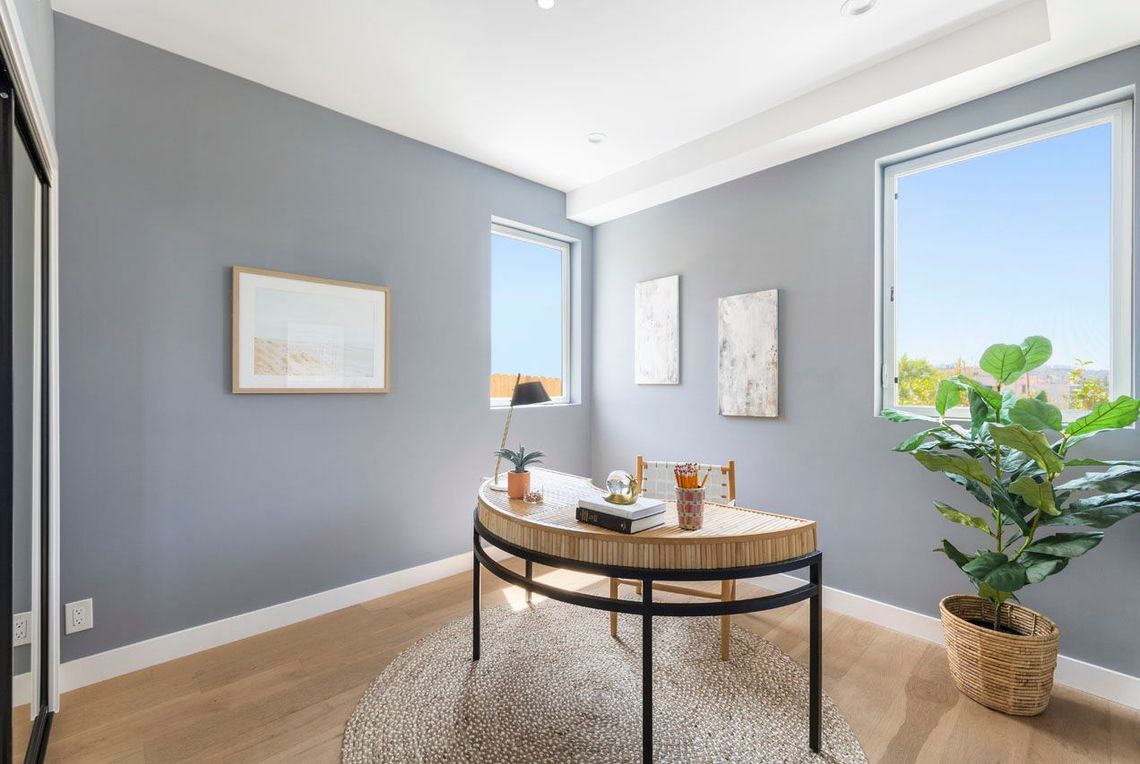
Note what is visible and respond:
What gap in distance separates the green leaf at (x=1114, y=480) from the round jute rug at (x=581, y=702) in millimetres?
1204

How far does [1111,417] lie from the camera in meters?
1.84

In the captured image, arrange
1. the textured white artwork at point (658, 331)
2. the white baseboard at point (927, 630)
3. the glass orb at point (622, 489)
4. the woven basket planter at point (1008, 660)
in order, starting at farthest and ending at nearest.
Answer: the textured white artwork at point (658, 331), the white baseboard at point (927, 630), the woven basket planter at point (1008, 660), the glass orb at point (622, 489)

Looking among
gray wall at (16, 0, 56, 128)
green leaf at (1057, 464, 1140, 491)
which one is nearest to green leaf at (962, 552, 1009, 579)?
green leaf at (1057, 464, 1140, 491)

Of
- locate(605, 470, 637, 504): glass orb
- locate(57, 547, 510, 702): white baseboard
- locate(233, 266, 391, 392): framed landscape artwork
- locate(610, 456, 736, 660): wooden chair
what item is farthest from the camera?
locate(233, 266, 391, 392): framed landscape artwork

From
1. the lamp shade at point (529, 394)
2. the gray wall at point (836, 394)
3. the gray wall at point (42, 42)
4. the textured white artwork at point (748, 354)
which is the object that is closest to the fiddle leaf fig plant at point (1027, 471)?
the gray wall at point (836, 394)

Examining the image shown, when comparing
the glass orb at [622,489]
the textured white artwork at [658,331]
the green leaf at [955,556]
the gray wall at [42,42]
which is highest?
the gray wall at [42,42]

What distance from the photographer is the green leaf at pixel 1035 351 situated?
198 centimetres

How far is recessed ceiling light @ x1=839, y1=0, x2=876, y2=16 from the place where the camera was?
198 centimetres

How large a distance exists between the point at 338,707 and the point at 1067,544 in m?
2.75

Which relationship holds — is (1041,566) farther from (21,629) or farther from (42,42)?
(42,42)

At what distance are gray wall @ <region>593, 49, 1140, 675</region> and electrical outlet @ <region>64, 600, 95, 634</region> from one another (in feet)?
10.0

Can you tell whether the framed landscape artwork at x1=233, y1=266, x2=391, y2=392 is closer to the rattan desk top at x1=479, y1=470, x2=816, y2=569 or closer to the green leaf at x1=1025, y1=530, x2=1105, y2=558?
the rattan desk top at x1=479, y1=470, x2=816, y2=569

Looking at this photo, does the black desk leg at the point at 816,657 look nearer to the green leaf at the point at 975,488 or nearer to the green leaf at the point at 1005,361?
the green leaf at the point at 975,488

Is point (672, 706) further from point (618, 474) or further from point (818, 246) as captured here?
point (818, 246)
